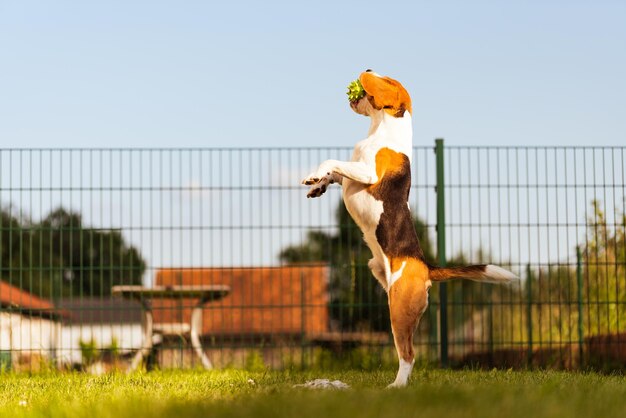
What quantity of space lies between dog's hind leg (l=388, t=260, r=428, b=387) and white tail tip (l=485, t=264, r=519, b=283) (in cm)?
62

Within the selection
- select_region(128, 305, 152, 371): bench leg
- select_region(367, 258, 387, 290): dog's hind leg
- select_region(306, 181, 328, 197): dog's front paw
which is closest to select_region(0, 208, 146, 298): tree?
select_region(128, 305, 152, 371): bench leg

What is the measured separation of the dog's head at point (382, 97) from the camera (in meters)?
7.39

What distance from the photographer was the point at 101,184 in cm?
1095

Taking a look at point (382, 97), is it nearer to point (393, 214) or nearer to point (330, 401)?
point (393, 214)

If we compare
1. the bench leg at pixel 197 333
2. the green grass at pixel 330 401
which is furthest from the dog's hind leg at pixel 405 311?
the bench leg at pixel 197 333

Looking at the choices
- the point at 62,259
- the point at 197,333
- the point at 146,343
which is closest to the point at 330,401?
the point at 146,343

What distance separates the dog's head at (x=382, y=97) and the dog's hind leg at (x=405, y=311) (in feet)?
4.28

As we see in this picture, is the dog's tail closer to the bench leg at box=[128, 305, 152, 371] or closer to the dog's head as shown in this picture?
the dog's head

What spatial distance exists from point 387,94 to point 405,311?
1.68 metres

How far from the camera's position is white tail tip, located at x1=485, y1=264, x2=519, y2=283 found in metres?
7.37

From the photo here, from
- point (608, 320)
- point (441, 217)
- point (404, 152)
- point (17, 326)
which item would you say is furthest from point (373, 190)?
point (17, 326)

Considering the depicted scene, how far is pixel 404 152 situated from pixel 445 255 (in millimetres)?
3847

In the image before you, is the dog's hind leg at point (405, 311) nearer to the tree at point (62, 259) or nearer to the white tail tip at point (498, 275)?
the white tail tip at point (498, 275)

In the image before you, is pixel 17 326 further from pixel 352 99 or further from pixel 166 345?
pixel 352 99
